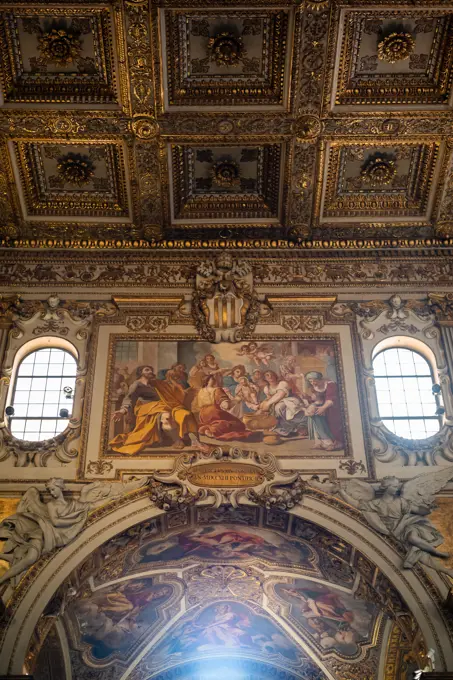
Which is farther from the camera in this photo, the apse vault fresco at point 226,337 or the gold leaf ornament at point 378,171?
the gold leaf ornament at point 378,171

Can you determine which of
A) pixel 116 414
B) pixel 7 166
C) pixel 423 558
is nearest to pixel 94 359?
pixel 116 414

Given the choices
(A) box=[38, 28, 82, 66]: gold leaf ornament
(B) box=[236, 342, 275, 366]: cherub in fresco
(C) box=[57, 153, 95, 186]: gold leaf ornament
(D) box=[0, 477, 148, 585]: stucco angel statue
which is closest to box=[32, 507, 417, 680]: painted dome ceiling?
(D) box=[0, 477, 148, 585]: stucco angel statue

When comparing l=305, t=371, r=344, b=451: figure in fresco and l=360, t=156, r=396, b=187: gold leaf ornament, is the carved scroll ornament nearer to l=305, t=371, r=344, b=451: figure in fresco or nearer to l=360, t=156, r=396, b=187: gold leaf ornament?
l=305, t=371, r=344, b=451: figure in fresco

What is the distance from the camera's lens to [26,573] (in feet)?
46.3

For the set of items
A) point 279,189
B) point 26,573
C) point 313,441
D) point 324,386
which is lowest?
point 26,573

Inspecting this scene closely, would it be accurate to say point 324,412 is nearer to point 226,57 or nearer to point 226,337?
point 226,337

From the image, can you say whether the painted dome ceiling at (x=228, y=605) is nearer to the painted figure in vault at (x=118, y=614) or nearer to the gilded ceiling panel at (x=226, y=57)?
the painted figure in vault at (x=118, y=614)

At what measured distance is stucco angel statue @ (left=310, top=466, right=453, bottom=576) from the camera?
1440 cm

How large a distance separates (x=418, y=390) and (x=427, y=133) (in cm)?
467

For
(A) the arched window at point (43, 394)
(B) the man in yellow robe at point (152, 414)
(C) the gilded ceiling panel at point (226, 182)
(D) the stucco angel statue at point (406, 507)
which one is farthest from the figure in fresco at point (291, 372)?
(A) the arched window at point (43, 394)

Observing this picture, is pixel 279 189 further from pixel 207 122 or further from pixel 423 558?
pixel 423 558

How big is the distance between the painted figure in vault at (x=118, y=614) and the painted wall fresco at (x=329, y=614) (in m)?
2.46

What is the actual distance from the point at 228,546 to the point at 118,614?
3.05 metres

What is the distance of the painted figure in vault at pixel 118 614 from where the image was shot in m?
17.0
